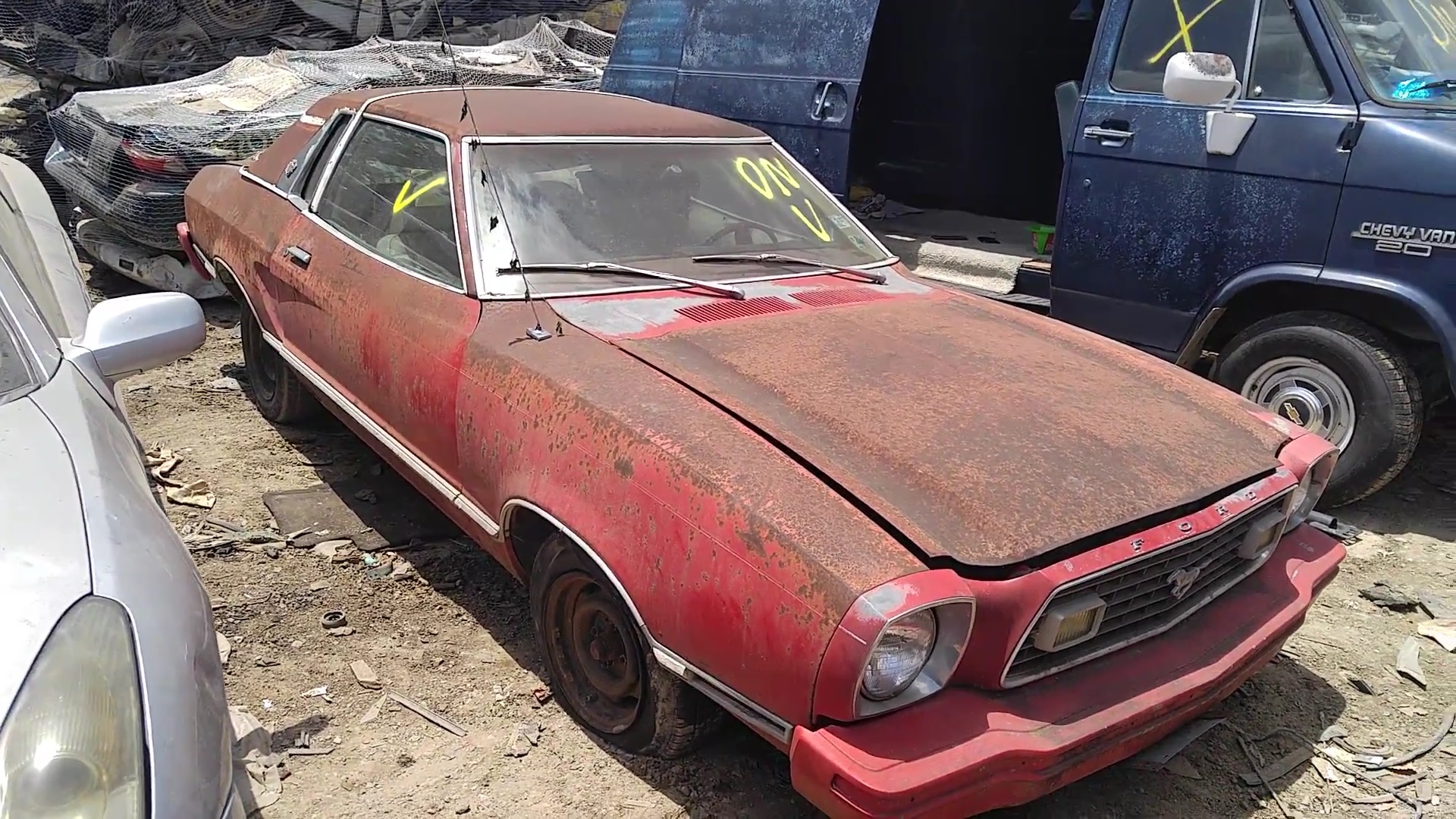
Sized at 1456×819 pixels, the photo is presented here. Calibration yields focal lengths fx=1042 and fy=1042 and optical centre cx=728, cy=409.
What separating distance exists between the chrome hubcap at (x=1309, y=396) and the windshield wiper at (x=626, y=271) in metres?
2.21

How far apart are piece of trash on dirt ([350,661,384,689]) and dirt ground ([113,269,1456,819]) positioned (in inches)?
0.8

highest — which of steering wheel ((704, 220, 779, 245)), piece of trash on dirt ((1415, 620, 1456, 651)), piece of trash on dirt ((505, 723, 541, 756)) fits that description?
steering wheel ((704, 220, 779, 245))

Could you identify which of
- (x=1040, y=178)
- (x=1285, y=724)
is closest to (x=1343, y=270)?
(x=1285, y=724)

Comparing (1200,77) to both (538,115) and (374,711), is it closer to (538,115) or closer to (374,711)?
(538,115)

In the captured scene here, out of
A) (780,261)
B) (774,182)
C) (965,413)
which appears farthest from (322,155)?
(965,413)

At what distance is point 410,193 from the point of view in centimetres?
352

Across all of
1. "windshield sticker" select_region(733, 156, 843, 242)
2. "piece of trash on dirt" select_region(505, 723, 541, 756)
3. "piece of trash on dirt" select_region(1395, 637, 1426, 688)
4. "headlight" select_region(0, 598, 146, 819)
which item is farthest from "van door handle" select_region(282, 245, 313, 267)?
"piece of trash on dirt" select_region(1395, 637, 1426, 688)

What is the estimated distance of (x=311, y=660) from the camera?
3008 mm

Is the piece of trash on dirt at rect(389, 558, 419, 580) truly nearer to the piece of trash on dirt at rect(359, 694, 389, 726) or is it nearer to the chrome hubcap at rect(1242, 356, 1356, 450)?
the piece of trash on dirt at rect(359, 694, 389, 726)

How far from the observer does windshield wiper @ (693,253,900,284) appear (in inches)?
132

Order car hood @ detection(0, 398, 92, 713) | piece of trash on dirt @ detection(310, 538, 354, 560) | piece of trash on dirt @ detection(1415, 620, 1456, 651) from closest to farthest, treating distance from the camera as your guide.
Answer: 1. car hood @ detection(0, 398, 92, 713)
2. piece of trash on dirt @ detection(1415, 620, 1456, 651)
3. piece of trash on dirt @ detection(310, 538, 354, 560)

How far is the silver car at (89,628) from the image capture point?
1.43m

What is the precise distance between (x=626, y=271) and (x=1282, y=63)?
2.78 metres

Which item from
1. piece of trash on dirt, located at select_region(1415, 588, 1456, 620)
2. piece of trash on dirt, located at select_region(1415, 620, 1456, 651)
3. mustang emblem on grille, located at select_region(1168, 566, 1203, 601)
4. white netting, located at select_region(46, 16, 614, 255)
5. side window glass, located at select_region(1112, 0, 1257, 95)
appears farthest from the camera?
white netting, located at select_region(46, 16, 614, 255)
